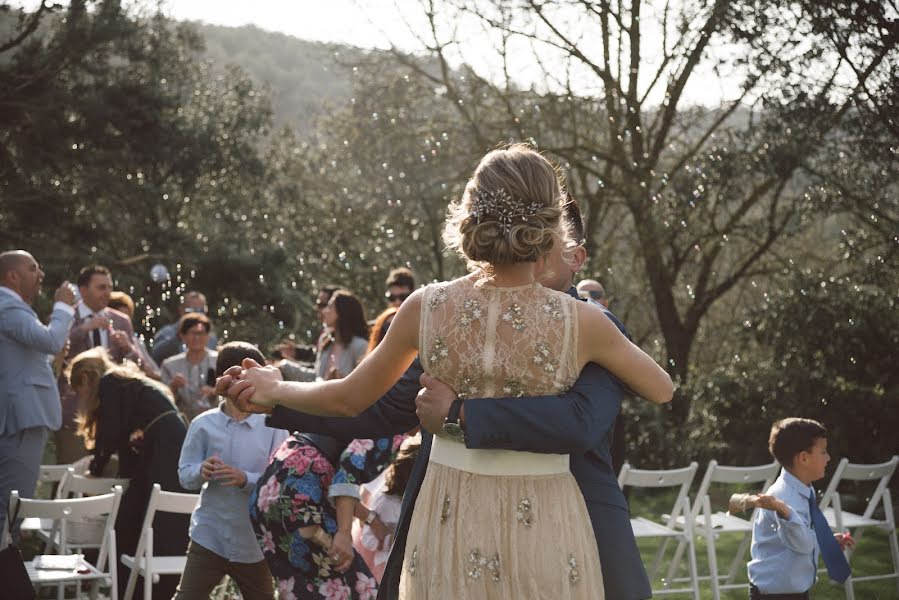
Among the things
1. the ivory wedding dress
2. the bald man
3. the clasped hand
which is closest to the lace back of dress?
the ivory wedding dress

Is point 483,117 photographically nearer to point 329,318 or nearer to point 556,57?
point 556,57

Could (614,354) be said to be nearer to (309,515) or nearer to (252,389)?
(252,389)

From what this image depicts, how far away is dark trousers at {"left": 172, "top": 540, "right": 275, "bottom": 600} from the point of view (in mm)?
4996

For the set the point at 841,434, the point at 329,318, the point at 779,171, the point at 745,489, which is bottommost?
the point at 745,489

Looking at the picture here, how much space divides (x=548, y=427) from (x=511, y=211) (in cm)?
48

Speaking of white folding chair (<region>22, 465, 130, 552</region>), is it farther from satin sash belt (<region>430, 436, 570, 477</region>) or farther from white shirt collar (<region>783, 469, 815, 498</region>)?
satin sash belt (<region>430, 436, 570, 477</region>)

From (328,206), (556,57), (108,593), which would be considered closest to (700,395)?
(556,57)

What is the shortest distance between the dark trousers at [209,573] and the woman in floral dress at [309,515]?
0.55m

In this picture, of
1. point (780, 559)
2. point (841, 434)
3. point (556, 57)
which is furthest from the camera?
point (556, 57)

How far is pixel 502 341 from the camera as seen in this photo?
102 inches

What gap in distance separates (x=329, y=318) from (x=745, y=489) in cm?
624

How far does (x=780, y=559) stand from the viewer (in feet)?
17.0

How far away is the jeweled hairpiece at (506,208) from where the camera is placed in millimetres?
2551

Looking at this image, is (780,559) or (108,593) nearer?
(780,559)
